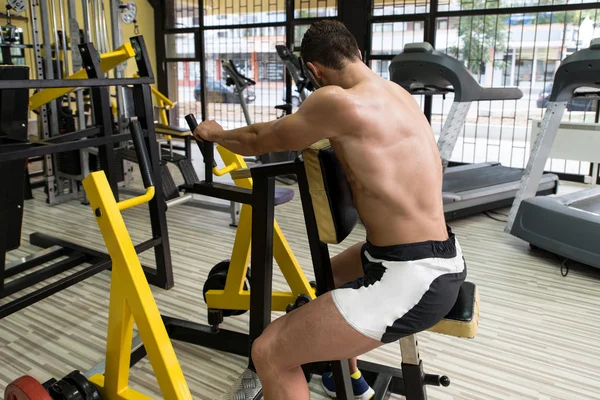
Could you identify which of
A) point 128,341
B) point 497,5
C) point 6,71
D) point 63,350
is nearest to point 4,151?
point 6,71

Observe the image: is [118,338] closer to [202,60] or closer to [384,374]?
[384,374]

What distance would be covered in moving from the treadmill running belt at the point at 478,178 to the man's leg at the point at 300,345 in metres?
3.48

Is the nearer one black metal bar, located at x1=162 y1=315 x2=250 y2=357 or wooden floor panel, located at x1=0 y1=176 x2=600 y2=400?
wooden floor panel, located at x1=0 y1=176 x2=600 y2=400

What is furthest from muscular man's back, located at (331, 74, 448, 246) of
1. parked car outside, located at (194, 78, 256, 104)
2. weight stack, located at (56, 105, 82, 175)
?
parked car outside, located at (194, 78, 256, 104)

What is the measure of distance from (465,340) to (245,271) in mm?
1240

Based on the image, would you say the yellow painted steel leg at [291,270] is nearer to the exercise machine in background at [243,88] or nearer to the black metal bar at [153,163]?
the black metal bar at [153,163]

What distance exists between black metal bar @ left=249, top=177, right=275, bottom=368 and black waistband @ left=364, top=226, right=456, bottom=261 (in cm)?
40

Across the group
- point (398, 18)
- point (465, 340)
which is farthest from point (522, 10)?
point (465, 340)

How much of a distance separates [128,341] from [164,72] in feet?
25.9

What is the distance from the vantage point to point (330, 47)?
1.63 m

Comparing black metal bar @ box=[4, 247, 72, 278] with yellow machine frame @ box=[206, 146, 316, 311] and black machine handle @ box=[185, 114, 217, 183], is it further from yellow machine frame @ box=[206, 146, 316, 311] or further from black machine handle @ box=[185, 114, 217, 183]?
black machine handle @ box=[185, 114, 217, 183]

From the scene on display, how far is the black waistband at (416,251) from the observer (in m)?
1.53

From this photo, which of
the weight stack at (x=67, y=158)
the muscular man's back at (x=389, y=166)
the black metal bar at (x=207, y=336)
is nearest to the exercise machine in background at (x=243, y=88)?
the weight stack at (x=67, y=158)

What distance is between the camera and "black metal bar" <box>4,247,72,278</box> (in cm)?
346
